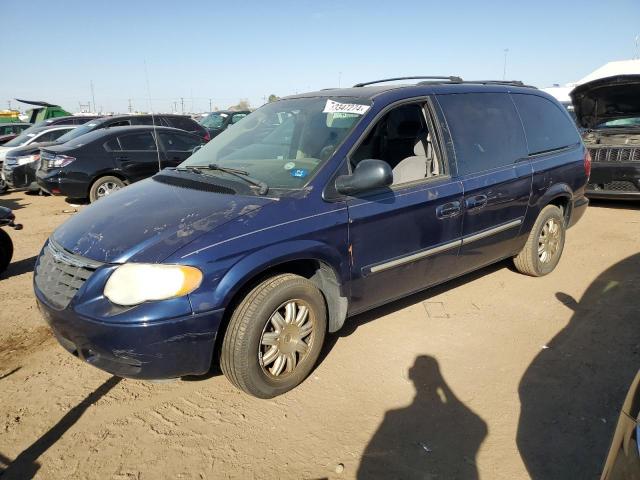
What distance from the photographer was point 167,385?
10.0 ft

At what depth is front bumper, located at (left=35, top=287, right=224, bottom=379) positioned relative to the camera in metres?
2.40

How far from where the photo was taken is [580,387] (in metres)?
2.94

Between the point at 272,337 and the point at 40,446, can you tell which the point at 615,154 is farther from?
the point at 40,446

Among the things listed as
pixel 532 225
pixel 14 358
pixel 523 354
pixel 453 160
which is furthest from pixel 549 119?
pixel 14 358

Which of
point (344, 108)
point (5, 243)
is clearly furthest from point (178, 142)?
point (344, 108)

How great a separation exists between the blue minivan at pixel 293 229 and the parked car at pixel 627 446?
5.66 feet

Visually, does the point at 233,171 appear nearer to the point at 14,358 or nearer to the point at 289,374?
the point at 289,374

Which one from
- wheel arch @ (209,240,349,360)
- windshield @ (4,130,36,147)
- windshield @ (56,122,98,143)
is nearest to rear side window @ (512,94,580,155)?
wheel arch @ (209,240,349,360)

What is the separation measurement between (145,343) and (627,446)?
2.07 metres

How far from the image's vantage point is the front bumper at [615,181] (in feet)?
23.5

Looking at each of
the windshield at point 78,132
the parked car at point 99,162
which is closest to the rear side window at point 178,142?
the parked car at point 99,162

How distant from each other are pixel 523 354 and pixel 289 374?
170cm

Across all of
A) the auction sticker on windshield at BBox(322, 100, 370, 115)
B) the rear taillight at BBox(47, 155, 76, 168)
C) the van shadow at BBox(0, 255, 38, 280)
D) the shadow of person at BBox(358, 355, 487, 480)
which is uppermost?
the auction sticker on windshield at BBox(322, 100, 370, 115)

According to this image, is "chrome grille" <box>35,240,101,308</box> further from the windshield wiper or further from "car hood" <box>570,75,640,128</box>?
"car hood" <box>570,75,640,128</box>
